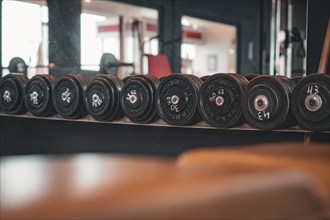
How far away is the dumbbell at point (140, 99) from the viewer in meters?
2.64

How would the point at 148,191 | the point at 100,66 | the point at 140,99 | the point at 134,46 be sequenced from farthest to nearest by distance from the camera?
the point at 134,46, the point at 100,66, the point at 140,99, the point at 148,191

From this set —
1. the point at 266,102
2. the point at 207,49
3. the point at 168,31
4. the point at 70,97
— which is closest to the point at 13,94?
the point at 70,97

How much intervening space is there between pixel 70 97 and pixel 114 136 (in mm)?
512

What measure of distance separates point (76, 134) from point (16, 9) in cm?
165

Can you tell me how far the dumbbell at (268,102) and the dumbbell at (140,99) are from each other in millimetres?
585

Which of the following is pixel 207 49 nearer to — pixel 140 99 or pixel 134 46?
pixel 134 46

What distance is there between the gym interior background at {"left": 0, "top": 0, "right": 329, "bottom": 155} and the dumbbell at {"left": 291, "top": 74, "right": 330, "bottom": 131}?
0.65 meters

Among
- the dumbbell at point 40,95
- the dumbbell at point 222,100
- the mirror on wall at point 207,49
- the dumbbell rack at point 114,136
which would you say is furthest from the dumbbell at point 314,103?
the mirror on wall at point 207,49

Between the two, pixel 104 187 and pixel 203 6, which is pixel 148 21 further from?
pixel 104 187

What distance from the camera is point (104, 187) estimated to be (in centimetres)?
43

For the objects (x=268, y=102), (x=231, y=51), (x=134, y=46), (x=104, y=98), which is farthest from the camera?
(x=231, y=51)

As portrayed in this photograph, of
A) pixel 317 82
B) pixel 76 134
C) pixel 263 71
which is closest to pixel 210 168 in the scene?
pixel 317 82

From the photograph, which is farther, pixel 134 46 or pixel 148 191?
pixel 134 46

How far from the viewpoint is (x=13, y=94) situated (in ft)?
10.6
